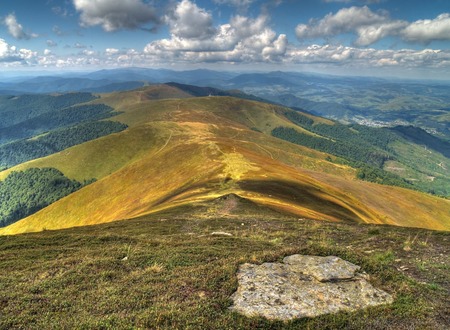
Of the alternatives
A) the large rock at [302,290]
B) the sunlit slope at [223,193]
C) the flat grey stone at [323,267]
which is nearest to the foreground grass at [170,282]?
the large rock at [302,290]

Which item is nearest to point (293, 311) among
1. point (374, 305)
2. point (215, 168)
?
point (374, 305)

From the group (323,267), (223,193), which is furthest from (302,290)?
(223,193)

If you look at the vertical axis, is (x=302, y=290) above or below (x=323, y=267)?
above

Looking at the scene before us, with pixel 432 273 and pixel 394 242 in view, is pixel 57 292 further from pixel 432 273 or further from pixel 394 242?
pixel 394 242

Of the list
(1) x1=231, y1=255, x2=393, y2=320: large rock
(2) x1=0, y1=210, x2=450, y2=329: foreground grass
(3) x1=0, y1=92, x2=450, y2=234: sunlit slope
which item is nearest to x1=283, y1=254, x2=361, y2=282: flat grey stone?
(1) x1=231, y1=255, x2=393, y2=320: large rock

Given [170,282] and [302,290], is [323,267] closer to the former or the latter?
[302,290]

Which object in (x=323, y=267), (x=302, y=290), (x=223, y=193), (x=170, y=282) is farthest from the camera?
(x=223, y=193)

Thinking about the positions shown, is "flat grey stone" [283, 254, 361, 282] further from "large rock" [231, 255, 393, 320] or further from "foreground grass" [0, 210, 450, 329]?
"foreground grass" [0, 210, 450, 329]
